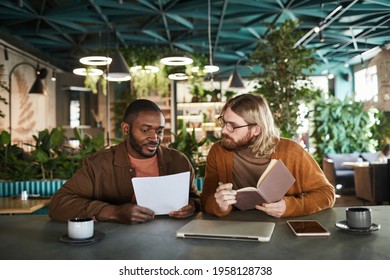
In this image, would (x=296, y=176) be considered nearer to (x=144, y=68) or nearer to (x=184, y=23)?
(x=184, y=23)

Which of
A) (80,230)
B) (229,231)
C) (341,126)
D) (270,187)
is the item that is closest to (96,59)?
(270,187)

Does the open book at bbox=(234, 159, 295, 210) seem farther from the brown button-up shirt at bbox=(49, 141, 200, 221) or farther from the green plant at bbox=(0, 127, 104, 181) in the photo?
the green plant at bbox=(0, 127, 104, 181)

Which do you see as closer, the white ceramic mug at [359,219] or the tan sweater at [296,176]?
the white ceramic mug at [359,219]

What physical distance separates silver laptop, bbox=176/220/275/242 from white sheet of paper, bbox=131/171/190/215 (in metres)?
0.29

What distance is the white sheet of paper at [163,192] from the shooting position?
189 centimetres

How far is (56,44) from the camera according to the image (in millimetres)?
11297

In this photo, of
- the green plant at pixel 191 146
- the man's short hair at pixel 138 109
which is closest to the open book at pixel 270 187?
the man's short hair at pixel 138 109

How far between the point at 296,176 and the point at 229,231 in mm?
941

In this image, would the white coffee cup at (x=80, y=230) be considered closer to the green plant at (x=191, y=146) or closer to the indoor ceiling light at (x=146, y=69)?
the green plant at (x=191, y=146)

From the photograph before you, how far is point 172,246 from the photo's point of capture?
4.65ft

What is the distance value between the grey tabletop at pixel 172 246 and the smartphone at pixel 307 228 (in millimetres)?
26

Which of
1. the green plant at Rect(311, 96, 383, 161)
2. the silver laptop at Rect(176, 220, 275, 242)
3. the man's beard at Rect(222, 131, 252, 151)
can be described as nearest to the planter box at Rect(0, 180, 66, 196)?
the man's beard at Rect(222, 131, 252, 151)

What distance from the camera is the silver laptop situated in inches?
57.8
